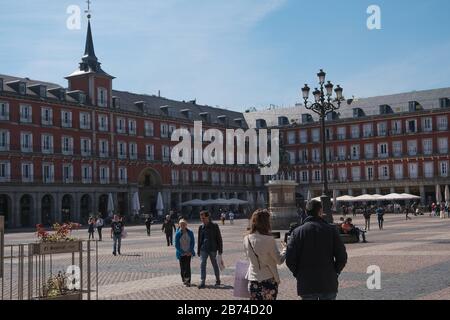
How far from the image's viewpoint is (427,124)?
82.6 meters

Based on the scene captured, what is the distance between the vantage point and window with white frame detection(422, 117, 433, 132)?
82250mm

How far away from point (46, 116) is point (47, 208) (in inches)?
374

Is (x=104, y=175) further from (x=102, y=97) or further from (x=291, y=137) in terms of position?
(x=291, y=137)

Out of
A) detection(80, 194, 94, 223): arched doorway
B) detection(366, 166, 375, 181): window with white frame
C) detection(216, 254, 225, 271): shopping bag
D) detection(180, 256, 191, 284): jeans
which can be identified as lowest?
detection(180, 256, 191, 284): jeans

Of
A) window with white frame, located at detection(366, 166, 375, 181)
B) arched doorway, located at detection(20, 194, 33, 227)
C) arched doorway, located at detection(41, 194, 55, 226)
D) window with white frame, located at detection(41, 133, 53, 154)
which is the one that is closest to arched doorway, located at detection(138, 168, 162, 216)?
arched doorway, located at detection(41, 194, 55, 226)

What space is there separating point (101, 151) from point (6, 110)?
1304 cm

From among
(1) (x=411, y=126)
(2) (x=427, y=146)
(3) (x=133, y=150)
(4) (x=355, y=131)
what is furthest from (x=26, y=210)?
(2) (x=427, y=146)

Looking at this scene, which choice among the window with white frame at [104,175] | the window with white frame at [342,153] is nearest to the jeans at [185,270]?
the window with white frame at [104,175]

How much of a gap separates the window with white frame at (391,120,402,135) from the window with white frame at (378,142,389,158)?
2.07 meters

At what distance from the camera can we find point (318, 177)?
91.9 metres

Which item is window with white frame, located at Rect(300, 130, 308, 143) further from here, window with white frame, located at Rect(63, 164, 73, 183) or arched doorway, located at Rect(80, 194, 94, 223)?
window with white frame, located at Rect(63, 164, 73, 183)

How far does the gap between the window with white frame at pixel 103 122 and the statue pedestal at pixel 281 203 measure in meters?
37.7
